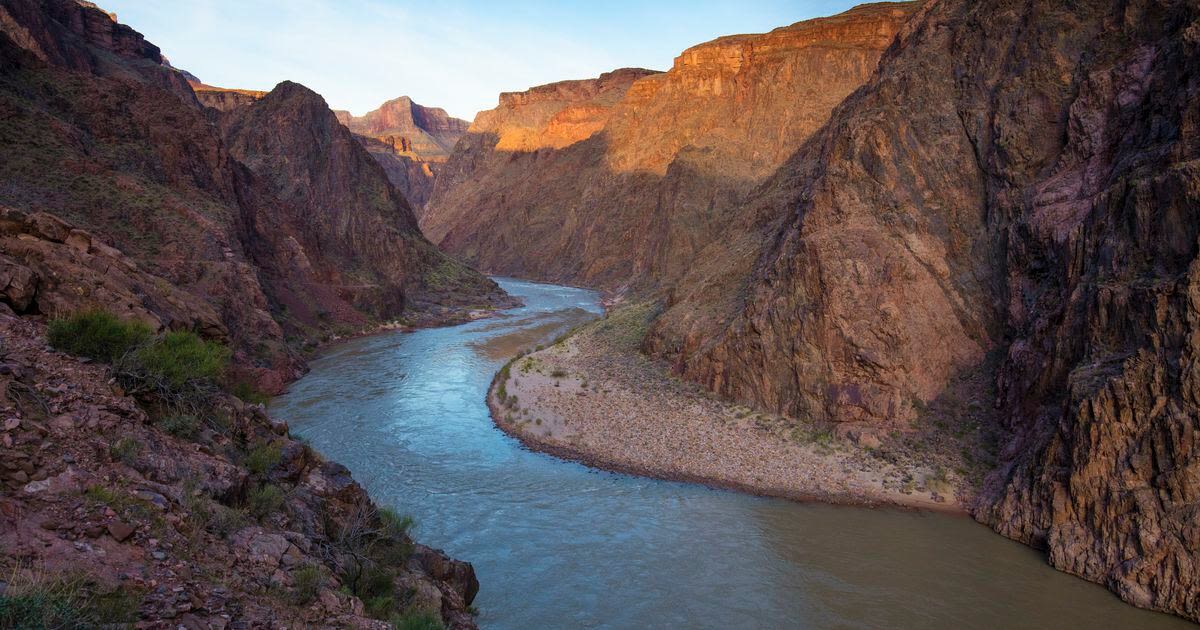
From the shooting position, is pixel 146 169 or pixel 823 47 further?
pixel 823 47

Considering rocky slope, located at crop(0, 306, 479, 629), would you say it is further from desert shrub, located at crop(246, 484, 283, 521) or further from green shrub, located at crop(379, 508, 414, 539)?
green shrub, located at crop(379, 508, 414, 539)

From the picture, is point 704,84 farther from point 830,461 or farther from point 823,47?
point 830,461

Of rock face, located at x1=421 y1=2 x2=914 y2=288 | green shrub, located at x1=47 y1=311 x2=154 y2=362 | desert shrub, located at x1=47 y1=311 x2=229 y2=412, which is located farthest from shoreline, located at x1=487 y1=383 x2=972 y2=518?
rock face, located at x1=421 y1=2 x2=914 y2=288

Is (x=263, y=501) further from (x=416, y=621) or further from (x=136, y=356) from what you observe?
(x=136, y=356)

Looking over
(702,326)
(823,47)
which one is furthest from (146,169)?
(823,47)

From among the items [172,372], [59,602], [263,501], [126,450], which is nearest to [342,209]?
[172,372]

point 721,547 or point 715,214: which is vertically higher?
point 715,214
